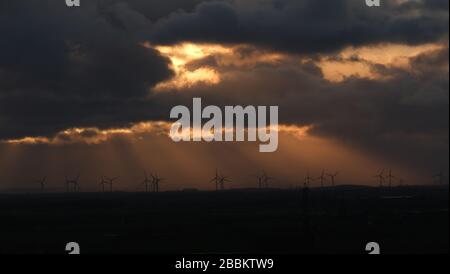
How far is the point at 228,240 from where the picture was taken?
303ft

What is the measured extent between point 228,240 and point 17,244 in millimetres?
31792

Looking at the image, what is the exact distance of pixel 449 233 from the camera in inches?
3952

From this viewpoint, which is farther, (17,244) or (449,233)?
(449,233)
